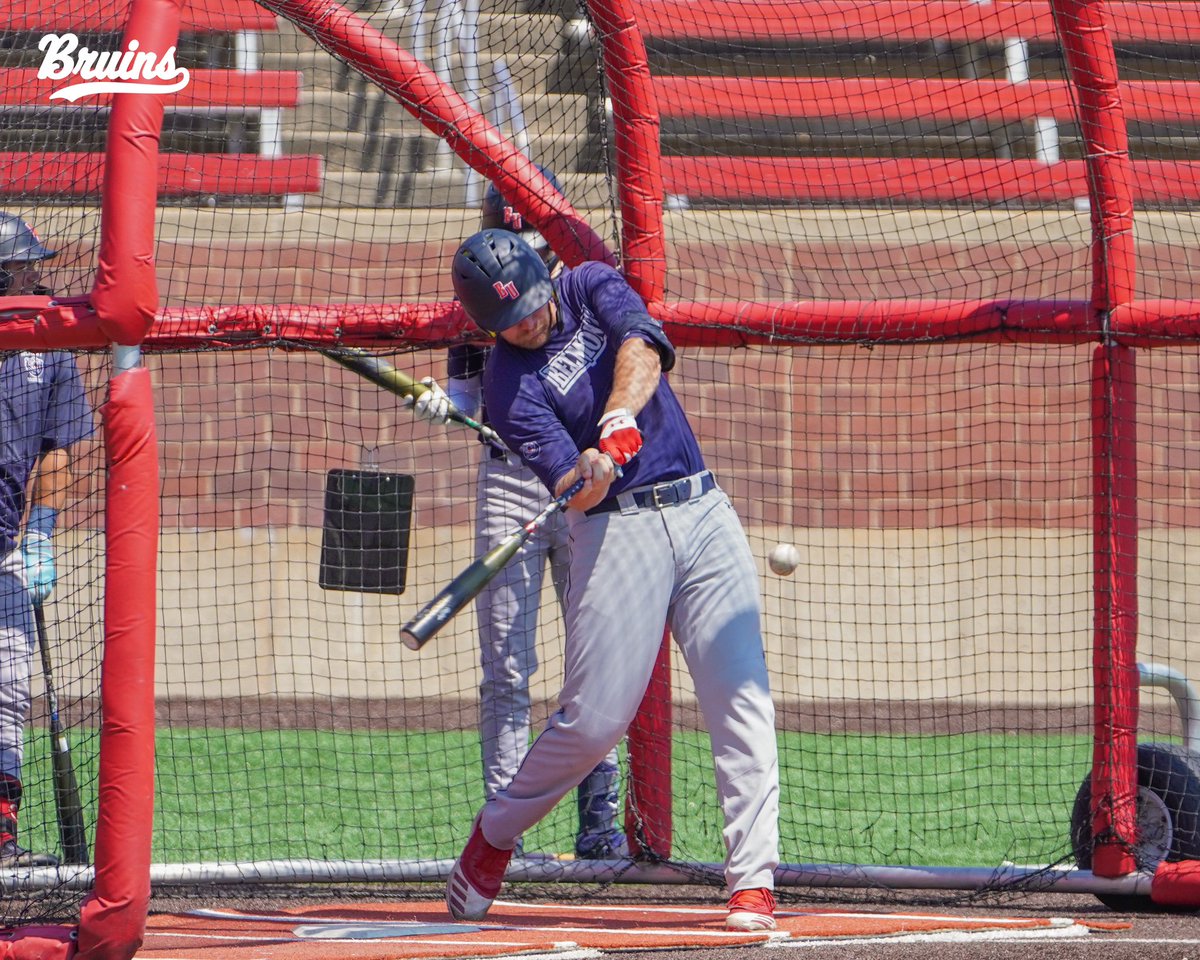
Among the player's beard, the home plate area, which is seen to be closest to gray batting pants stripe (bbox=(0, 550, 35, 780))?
the home plate area

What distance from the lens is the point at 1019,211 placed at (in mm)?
8219

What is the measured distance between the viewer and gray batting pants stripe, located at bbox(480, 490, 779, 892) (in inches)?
160

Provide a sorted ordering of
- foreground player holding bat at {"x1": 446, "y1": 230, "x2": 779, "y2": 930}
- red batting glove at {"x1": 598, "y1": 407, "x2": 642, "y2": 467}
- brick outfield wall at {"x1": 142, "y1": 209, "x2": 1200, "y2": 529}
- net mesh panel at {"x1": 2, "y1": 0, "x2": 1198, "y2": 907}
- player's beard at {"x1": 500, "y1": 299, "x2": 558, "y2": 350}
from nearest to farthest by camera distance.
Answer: red batting glove at {"x1": 598, "y1": 407, "x2": 642, "y2": 467} → foreground player holding bat at {"x1": 446, "y1": 230, "x2": 779, "y2": 930} → player's beard at {"x1": 500, "y1": 299, "x2": 558, "y2": 350} → net mesh panel at {"x1": 2, "y1": 0, "x2": 1198, "y2": 907} → brick outfield wall at {"x1": 142, "y1": 209, "x2": 1200, "y2": 529}

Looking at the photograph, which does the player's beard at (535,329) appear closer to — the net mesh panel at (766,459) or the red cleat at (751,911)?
the red cleat at (751,911)

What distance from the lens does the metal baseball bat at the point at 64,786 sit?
4.79 m

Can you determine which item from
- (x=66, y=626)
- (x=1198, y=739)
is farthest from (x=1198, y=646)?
(x=66, y=626)

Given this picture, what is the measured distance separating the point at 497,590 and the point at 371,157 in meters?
4.78

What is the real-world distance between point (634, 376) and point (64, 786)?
8.16 feet

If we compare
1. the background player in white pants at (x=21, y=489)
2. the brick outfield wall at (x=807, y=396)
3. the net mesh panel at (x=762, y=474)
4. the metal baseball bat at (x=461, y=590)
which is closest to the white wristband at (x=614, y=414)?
the metal baseball bat at (x=461, y=590)

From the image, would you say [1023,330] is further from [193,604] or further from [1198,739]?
[193,604]

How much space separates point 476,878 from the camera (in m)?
4.32

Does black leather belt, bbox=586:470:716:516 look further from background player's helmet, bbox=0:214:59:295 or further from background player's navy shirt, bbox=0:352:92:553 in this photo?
background player's helmet, bbox=0:214:59:295

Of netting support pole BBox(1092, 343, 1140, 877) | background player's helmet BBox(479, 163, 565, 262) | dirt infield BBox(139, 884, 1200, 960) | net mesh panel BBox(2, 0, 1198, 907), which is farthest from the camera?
net mesh panel BBox(2, 0, 1198, 907)

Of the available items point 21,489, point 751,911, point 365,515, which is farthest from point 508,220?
point 751,911
